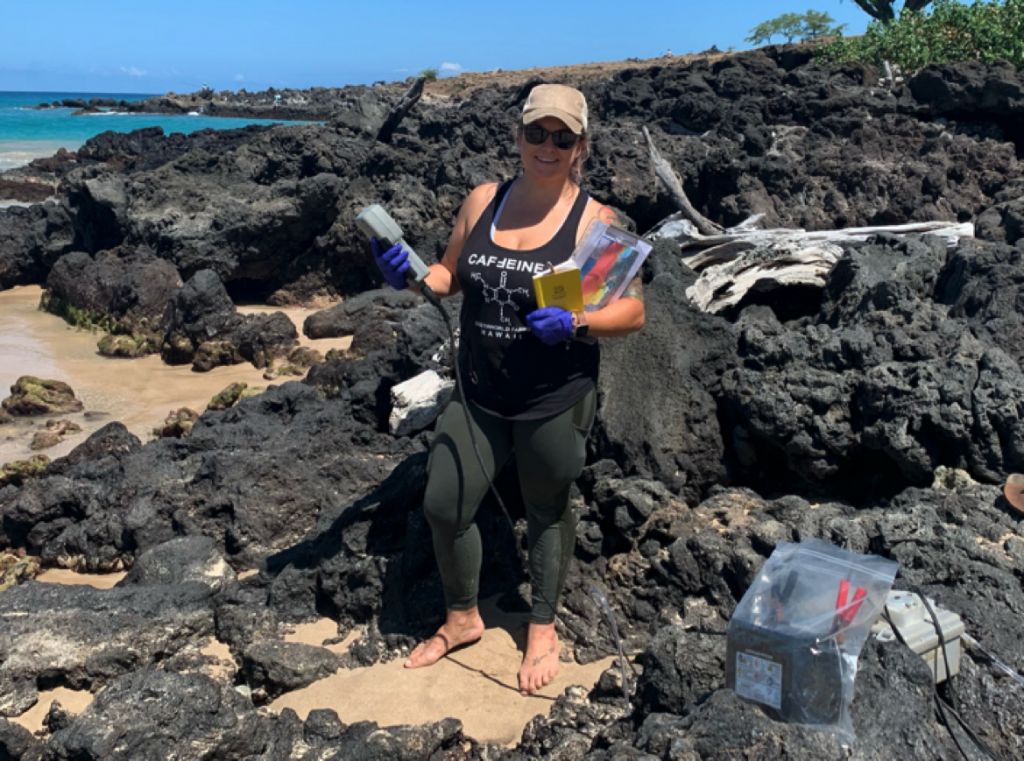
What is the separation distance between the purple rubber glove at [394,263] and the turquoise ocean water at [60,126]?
3243 cm

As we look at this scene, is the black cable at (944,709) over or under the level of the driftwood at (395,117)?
under

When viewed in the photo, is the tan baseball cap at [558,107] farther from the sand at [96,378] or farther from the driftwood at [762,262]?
the sand at [96,378]

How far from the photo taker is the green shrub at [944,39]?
15.9 m

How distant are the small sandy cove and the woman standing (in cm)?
9

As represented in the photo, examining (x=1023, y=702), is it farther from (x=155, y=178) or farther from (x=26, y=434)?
(x=155, y=178)

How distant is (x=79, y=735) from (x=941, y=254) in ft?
18.8

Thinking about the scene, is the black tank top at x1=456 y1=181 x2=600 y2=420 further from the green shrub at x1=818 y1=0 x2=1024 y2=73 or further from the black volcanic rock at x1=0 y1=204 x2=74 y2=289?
the green shrub at x1=818 y1=0 x2=1024 y2=73

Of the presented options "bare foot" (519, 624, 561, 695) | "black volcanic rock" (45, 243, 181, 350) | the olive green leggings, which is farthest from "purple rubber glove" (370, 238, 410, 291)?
"black volcanic rock" (45, 243, 181, 350)

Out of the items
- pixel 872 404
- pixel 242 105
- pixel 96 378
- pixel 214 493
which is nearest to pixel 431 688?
pixel 214 493

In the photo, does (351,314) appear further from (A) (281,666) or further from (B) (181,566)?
(A) (281,666)

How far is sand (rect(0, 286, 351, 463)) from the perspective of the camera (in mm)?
7445

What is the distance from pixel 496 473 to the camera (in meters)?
3.36

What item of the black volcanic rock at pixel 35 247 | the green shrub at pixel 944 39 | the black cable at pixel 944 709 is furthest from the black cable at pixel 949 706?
the green shrub at pixel 944 39

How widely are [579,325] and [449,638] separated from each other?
135 cm
